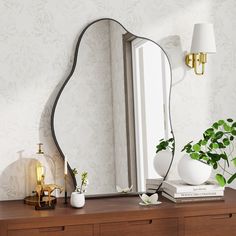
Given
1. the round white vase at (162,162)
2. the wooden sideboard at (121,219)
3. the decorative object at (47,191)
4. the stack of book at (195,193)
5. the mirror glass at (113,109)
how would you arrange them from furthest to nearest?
the round white vase at (162,162) < the mirror glass at (113,109) < the stack of book at (195,193) < the decorative object at (47,191) < the wooden sideboard at (121,219)

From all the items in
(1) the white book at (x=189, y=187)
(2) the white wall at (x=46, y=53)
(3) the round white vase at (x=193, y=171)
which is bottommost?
(1) the white book at (x=189, y=187)

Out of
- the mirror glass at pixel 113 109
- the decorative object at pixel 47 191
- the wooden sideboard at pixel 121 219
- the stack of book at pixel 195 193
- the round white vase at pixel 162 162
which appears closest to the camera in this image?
the wooden sideboard at pixel 121 219

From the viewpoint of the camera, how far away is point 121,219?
249 centimetres

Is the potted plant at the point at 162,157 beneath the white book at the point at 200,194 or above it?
above

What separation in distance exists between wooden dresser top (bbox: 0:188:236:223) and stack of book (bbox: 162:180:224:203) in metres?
0.04

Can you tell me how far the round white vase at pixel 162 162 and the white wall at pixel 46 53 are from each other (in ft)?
0.30

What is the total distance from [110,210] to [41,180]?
439 mm

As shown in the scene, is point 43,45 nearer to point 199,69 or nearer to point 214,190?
point 199,69

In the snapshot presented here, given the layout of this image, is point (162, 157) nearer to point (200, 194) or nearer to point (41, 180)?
point (200, 194)

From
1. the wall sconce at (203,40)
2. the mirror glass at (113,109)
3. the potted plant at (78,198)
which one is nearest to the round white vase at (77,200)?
the potted plant at (78,198)

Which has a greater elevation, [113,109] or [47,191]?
[113,109]

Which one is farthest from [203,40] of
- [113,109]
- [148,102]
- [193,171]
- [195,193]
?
[195,193]

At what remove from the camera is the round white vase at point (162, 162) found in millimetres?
2930

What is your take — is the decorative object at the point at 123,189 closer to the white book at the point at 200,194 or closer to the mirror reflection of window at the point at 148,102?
the mirror reflection of window at the point at 148,102
